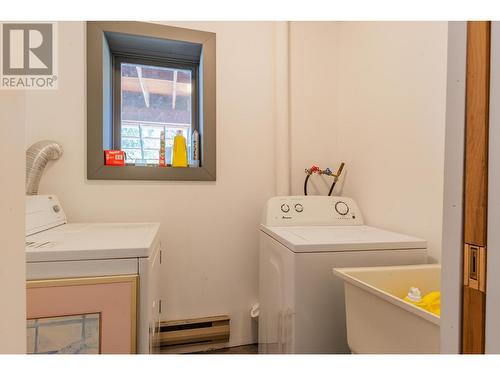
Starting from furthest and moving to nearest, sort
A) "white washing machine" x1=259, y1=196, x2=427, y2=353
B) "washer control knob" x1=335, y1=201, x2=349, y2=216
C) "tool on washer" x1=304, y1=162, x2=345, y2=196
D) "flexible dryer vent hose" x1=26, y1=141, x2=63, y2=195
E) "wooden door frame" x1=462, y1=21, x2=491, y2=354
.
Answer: "tool on washer" x1=304, y1=162, x2=345, y2=196
"washer control knob" x1=335, y1=201, x2=349, y2=216
"flexible dryer vent hose" x1=26, y1=141, x2=63, y2=195
"white washing machine" x1=259, y1=196, x2=427, y2=353
"wooden door frame" x1=462, y1=21, x2=491, y2=354

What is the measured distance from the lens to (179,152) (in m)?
1.75

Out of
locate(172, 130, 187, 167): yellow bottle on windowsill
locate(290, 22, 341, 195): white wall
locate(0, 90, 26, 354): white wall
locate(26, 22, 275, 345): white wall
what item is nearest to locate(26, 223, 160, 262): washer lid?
locate(0, 90, 26, 354): white wall

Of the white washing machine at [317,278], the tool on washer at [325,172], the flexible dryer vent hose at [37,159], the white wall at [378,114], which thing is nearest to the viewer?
the white washing machine at [317,278]

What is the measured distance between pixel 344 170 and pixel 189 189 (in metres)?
1.08

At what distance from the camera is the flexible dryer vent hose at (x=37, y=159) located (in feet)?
4.47

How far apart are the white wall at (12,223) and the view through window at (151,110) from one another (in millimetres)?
1325

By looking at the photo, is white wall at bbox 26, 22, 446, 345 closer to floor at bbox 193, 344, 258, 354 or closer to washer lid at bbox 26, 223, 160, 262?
floor at bbox 193, 344, 258, 354

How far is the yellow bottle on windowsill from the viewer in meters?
1.74

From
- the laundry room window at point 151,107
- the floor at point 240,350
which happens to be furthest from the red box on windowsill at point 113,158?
the floor at point 240,350

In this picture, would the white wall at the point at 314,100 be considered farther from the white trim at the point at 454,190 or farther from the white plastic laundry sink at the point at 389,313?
the white trim at the point at 454,190

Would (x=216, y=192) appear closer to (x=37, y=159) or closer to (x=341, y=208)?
(x=341, y=208)

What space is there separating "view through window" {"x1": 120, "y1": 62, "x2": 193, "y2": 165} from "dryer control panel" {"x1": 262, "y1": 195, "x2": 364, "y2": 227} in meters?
0.77
